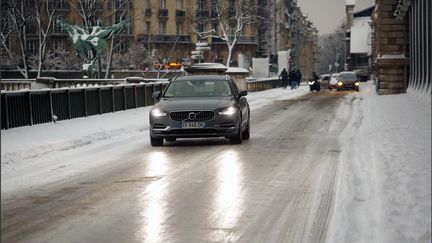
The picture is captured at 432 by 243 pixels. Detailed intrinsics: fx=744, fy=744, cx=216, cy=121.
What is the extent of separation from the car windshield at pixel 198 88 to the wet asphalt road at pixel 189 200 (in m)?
2.44

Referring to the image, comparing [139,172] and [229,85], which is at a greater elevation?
[229,85]

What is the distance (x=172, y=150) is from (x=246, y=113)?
291 centimetres

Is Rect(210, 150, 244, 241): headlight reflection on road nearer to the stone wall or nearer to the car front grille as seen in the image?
the car front grille

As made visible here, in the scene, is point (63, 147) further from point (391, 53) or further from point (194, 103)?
point (391, 53)

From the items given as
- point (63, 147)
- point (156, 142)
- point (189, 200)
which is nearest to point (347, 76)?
point (156, 142)

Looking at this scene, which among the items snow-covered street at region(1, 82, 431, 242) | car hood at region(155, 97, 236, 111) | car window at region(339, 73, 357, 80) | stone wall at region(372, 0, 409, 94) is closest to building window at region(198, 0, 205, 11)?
car window at region(339, 73, 357, 80)

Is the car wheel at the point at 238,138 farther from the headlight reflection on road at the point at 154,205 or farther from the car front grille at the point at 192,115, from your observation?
the headlight reflection on road at the point at 154,205

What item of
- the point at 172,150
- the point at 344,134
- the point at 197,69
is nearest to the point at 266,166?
the point at 172,150

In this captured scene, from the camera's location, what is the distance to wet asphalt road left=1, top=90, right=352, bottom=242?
22.6 feet

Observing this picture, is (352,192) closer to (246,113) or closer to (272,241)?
(272,241)

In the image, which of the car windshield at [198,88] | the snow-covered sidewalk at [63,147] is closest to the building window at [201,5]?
the snow-covered sidewalk at [63,147]

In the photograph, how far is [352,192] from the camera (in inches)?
340

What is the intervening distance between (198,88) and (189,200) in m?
8.62

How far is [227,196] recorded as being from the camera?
9.09 metres
